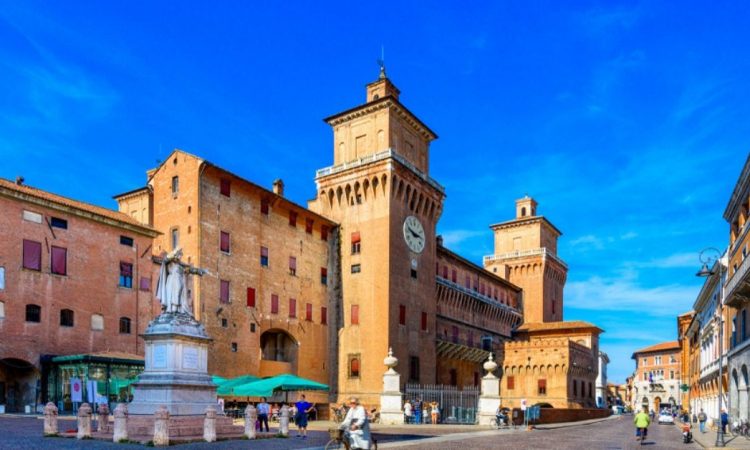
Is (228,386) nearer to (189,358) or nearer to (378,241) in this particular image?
(189,358)

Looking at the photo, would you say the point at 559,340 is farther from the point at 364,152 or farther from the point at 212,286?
the point at 212,286

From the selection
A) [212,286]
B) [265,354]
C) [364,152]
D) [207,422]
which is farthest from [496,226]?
[207,422]

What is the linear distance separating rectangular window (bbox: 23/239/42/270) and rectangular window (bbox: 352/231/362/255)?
73.2ft

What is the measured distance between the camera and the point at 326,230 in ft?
171

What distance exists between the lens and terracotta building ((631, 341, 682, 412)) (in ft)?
361

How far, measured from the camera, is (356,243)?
50.9 metres

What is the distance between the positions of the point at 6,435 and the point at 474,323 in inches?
2029

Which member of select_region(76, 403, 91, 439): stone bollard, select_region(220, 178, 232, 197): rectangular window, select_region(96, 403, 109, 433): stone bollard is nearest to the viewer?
select_region(76, 403, 91, 439): stone bollard

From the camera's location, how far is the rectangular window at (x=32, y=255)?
33875 millimetres

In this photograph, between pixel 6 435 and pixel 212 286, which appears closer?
pixel 6 435

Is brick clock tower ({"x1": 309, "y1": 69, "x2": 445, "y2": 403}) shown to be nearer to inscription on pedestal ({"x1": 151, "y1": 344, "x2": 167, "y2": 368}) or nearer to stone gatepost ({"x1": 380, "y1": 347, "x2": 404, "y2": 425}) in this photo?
stone gatepost ({"x1": 380, "y1": 347, "x2": 404, "y2": 425})

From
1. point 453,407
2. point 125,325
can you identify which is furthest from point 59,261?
point 453,407

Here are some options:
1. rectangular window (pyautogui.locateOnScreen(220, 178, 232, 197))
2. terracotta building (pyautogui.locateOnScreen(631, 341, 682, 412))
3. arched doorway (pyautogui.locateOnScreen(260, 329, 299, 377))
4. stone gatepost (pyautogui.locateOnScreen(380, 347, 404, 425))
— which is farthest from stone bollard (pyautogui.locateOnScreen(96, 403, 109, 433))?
terracotta building (pyautogui.locateOnScreen(631, 341, 682, 412))

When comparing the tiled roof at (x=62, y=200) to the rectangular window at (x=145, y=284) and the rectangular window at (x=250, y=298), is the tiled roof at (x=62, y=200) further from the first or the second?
the rectangular window at (x=250, y=298)
